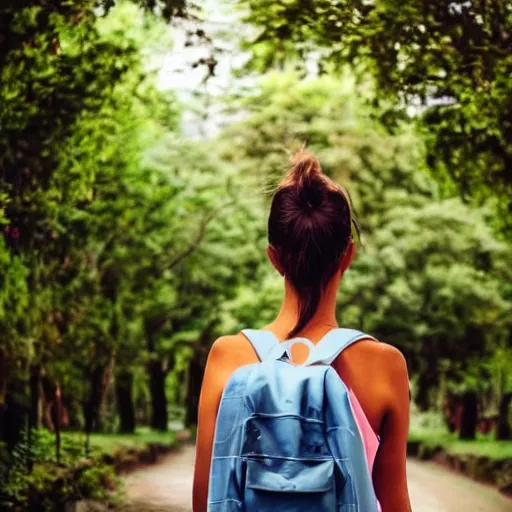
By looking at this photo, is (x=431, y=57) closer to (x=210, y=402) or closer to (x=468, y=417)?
(x=210, y=402)

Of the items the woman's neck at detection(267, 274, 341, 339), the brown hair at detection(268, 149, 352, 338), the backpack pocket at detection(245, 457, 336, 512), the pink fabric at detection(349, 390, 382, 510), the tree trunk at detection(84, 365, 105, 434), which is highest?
the brown hair at detection(268, 149, 352, 338)

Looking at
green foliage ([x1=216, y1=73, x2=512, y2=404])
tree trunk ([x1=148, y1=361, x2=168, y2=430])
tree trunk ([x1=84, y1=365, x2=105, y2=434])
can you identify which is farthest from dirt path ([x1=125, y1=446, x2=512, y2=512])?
tree trunk ([x1=148, y1=361, x2=168, y2=430])

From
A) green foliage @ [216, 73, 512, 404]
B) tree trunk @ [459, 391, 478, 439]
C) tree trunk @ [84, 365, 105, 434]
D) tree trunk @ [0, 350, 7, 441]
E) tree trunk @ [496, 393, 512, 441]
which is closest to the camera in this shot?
tree trunk @ [0, 350, 7, 441]

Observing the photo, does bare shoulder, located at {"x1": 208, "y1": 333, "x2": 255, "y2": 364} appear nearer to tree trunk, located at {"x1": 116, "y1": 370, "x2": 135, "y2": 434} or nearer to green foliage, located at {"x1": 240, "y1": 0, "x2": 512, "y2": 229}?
green foliage, located at {"x1": 240, "y1": 0, "x2": 512, "y2": 229}

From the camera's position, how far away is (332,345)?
1728 mm

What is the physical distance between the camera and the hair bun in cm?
183

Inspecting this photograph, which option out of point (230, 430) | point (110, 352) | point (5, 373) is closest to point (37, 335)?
point (5, 373)

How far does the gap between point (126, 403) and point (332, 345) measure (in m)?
16.7

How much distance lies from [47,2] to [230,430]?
14.0 ft

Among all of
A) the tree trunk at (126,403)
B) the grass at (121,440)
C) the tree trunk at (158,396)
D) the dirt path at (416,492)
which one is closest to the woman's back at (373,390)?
the dirt path at (416,492)

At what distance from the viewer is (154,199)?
15398 mm

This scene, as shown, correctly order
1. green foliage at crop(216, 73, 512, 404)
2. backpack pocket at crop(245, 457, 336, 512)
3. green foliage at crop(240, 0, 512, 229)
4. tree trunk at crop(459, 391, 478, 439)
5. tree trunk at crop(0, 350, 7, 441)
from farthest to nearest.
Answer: green foliage at crop(216, 73, 512, 404) < tree trunk at crop(459, 391, 478, 439) < tree trunk at crop(0, 350, 7, 441) < green foliage at crop(240, 0, 512, 229) < backpack pocket at crop(245, 457, 336, 512)

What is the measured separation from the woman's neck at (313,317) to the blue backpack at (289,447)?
0.55ft

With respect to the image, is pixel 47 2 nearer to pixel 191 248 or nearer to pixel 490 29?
pixel 490 29
